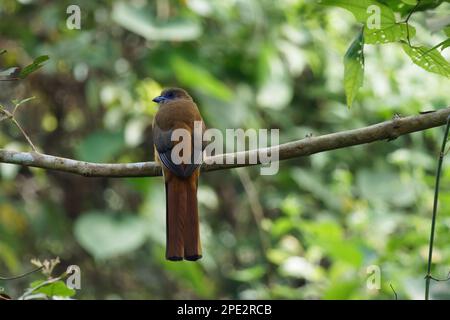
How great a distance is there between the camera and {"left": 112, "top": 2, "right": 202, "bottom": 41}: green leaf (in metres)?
4.61

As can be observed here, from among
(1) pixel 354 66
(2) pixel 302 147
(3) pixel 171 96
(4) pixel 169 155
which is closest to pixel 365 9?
(1) pixel 354 66

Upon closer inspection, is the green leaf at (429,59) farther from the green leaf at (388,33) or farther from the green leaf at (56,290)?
the green leaf at (56,290)

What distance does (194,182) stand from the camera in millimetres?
2893

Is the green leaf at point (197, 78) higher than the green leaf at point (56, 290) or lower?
higher

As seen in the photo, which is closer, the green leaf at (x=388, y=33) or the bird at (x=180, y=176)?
the green leaf at (x=388, y=33)

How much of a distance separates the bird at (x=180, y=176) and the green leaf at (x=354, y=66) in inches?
31.5

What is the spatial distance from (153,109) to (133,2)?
2.50 feet

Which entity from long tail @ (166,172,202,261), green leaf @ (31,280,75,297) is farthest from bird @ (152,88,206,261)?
green leaf @ (31,280,75,297)

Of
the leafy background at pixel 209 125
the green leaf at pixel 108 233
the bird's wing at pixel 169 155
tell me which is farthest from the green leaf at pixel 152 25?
the bird's wing at pixel 169 155

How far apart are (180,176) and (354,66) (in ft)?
3.05

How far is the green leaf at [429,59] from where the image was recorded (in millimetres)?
2076

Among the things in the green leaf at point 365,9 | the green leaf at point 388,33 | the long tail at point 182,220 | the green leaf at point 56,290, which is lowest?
the green leaf at point 56,290

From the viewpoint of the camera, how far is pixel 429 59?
2.10m

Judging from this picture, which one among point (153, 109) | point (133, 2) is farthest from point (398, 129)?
point (133, 2)
